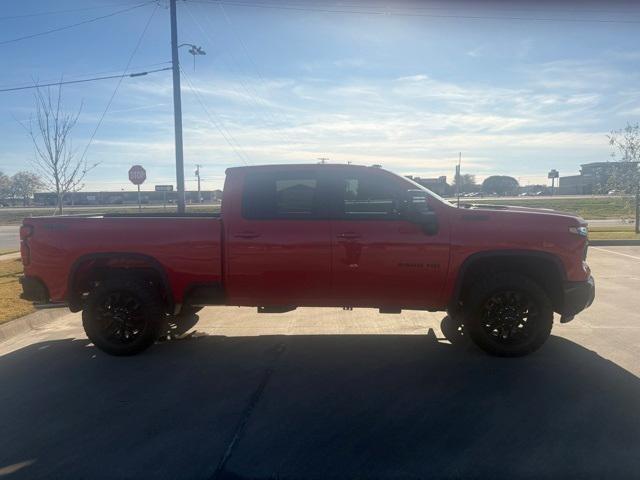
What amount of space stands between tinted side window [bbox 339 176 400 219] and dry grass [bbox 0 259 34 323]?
16.5 ft

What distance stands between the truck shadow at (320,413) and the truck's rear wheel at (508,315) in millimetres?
188

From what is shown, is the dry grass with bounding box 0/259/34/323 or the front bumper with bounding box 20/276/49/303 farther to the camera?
the dry grass with bounding box 0/259/34/323

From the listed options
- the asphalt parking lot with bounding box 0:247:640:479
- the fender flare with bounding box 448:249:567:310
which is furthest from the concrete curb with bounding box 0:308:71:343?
the fender flare with bounding box 448:249:567:310

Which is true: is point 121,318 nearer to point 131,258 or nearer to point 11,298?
point 131,258

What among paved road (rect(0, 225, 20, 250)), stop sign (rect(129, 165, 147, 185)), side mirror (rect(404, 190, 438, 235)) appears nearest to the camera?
side mirror (rect(404, 190, 438, 235))

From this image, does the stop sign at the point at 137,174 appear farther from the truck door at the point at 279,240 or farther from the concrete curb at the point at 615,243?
the concrete curb at the point at 615,243

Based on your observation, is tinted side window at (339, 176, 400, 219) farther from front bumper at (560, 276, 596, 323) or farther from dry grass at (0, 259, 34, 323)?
dry grass at (0, 259, 34, 323)

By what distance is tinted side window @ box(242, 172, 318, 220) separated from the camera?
5004 millimetres

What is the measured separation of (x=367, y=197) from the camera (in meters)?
4.97

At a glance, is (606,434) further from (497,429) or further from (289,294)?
(289,294)

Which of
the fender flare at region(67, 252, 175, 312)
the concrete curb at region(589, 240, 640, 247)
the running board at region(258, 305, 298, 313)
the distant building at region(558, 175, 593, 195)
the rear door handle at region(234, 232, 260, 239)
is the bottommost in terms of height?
the concrete curb at region(589, 240, 640, 247)

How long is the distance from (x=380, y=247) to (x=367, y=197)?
0.58 meters

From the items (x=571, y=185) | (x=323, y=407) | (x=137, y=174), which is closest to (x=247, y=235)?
(x=323, y=407)

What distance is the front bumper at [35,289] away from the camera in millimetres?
5180
